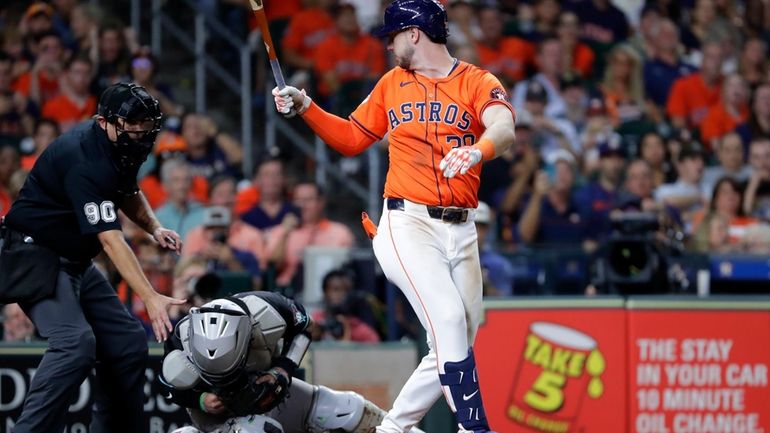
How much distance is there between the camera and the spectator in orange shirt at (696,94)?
1461 centimetres

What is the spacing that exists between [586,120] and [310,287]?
4336mm

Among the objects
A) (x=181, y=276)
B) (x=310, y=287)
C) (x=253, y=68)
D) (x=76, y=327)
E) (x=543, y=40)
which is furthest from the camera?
(x=543, y=40)

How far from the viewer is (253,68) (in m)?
13.4

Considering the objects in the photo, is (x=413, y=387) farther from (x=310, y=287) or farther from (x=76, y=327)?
(x=310, y=287)

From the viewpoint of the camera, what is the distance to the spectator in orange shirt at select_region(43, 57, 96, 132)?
12133 mm

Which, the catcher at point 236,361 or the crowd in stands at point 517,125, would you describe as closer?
the catcher at point 236,361

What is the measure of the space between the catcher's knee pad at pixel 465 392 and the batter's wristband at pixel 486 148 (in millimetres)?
964

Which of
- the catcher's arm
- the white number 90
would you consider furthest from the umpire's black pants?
the white number 90

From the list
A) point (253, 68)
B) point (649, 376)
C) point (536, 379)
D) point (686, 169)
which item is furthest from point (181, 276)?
point (686, 169)

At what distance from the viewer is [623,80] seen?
14.7 meters

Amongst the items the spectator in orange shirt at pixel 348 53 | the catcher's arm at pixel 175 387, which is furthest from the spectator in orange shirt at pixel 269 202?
the catcher's arm at pixel 175 387

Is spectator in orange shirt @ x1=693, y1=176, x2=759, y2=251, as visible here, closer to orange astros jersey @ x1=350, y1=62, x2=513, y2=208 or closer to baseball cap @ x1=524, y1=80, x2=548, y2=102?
baseball cap @ x1=524, y1=80, x2=548, y2=102

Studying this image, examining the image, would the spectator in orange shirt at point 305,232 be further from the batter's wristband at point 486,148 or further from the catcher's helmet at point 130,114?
the batter's wristband at point 486,148

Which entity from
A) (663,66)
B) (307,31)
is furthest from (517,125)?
(663,66)
